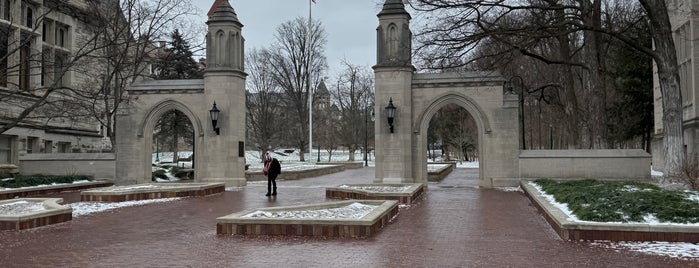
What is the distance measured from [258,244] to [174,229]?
268cm

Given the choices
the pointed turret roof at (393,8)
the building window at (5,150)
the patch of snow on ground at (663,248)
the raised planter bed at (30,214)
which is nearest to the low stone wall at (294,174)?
the pointed turret roof at (393,8)

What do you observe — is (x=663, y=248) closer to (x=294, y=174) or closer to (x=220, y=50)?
(x=220, y=50)

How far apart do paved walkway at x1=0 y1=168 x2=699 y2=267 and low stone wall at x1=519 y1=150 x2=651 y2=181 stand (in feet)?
28.3

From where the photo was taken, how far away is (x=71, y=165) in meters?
24.3

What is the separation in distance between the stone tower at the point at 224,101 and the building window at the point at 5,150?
1065 cm

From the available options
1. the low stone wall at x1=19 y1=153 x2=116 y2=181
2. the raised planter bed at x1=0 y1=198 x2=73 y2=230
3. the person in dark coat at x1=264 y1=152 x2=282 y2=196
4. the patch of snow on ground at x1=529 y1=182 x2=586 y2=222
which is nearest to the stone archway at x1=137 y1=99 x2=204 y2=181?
the low stone wall at x1=19 y1=153 x2=116 y2=181

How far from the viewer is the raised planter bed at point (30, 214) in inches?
426

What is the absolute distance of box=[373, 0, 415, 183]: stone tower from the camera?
22516 mm

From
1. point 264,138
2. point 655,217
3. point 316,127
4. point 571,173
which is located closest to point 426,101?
point 571,173

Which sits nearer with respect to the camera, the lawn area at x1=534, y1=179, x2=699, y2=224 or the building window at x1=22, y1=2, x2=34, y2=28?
the lawn area at x1=534, y1=179, x2=699, y2=224

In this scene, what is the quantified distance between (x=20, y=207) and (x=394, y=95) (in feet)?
44.6

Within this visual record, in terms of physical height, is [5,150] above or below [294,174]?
above

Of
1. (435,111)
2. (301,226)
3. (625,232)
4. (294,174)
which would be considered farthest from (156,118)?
(625,232)

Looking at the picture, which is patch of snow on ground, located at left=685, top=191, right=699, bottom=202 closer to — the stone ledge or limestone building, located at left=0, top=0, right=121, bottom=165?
the stone ledge
